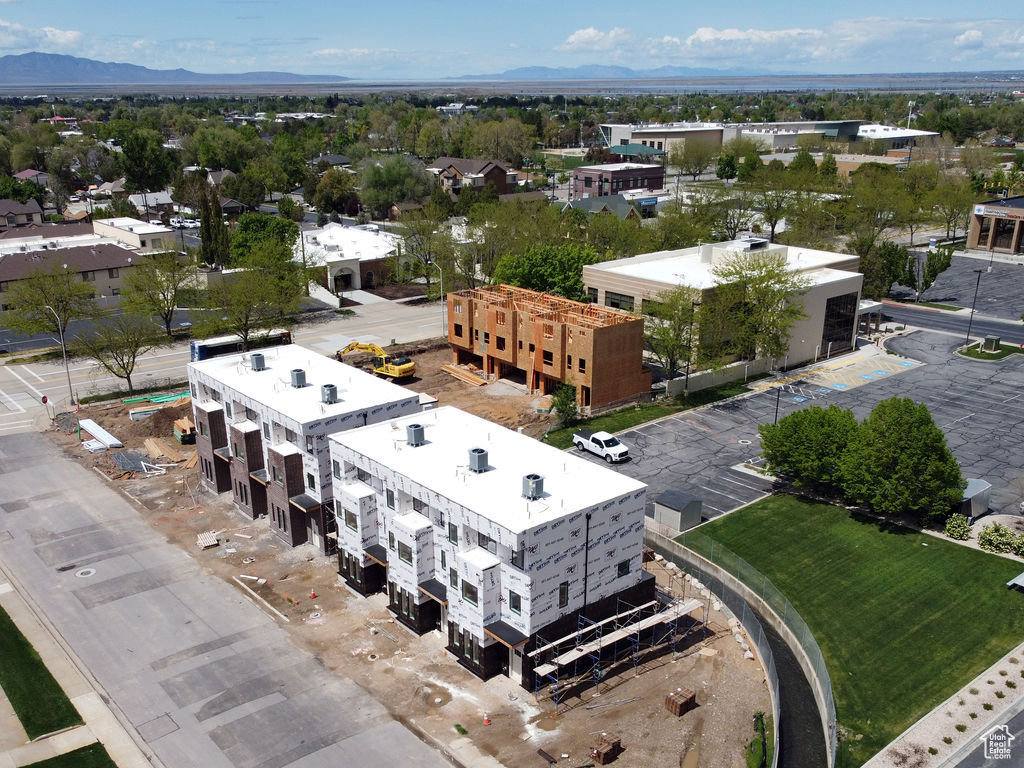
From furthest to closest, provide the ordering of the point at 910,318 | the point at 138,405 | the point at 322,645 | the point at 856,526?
the point at 910,318
the point at 138,405
the point at 856,526
the point at 322,645

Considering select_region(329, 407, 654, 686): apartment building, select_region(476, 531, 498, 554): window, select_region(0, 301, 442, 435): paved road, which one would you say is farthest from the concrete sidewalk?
select_region(0, 301, 442, 435): paved road

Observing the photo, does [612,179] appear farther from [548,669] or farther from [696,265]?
[548,669]

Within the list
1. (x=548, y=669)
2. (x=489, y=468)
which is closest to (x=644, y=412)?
(x=489, y=468)

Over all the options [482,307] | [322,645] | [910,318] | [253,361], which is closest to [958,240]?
[910,318]

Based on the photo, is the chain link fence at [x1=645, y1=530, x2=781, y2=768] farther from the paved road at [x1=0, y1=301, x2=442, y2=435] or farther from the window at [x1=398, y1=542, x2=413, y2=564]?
the paved road at [x1=0, y1=301, x2=442, y2=435]

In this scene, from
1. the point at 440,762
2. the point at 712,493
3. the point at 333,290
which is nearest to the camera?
the point at 440,762

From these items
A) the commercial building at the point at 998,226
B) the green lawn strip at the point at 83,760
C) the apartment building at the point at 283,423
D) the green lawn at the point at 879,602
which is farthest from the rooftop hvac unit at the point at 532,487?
the commercial building at the point at 998,226

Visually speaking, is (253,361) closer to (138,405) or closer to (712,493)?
(138,405)

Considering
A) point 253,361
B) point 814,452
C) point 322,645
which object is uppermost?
point 253,361

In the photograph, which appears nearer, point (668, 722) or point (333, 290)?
point (668, 722)
